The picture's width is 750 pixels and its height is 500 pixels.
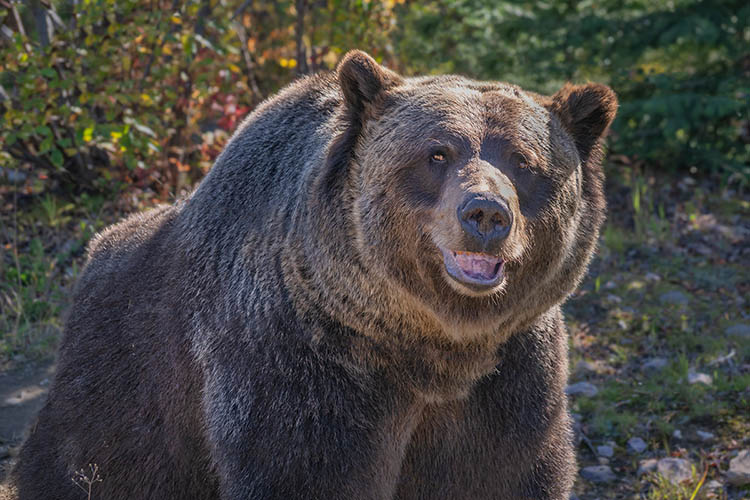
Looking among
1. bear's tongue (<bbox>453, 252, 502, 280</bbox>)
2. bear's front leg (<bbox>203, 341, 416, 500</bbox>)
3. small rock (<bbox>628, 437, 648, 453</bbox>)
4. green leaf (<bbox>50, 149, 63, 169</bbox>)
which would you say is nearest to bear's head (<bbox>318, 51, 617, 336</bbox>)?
bear's tongue (<bbox>453, 252, 502, 280</bbox>)

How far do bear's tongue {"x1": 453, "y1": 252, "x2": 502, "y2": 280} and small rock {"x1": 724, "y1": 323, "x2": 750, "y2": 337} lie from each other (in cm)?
397

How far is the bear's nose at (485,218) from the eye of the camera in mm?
3223

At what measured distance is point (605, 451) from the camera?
575 centimetres

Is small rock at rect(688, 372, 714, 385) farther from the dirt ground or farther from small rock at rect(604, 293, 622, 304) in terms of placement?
the dirt ground

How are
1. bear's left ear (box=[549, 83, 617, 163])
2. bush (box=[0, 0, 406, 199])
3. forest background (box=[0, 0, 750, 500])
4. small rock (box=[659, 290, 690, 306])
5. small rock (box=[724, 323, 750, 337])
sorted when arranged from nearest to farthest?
bear's left ear (box=[549, 83, 617, 163]) → forest background (box=[0, 0, 750, 500]) → small rock (box=[724, 323, 750, 337]) → bush (box=[0, 0, 406, 199]) → small rock (box=[659, 290, 690, 306])

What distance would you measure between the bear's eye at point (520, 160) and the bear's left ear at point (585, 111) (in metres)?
0.39

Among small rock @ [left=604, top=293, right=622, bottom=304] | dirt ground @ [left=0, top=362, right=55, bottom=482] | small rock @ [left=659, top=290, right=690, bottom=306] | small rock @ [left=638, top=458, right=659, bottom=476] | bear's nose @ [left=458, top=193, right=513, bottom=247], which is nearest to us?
bear's nose @ [left=458, top=193, right=513, bottom=247]

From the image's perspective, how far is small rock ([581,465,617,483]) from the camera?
548cm

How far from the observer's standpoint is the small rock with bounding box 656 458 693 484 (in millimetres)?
5310

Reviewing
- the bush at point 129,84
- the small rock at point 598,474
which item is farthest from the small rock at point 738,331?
the bush at point 129,84

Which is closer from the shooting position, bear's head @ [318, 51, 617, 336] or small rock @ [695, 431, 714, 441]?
bear's head @ [318, 51, 617, 336]

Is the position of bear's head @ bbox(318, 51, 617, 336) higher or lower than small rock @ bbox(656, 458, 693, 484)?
higher

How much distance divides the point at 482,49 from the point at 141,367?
581 centimetres

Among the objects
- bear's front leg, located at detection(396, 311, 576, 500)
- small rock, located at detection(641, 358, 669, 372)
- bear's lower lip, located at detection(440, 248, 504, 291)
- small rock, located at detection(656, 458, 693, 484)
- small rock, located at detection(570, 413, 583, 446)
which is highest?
bear's lower lip, located at detection(440, 248, 504, 291)
